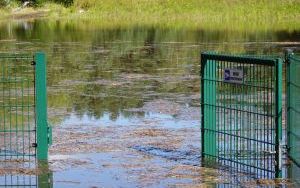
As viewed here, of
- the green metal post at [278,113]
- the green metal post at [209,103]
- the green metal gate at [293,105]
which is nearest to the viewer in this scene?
the green metal post at [278,113]

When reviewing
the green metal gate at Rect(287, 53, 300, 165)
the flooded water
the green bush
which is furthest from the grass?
the green metal gate at Rect(287, 53, 300, 165)

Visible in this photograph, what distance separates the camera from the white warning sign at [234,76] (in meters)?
10.4

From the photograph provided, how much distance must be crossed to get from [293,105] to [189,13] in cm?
5391

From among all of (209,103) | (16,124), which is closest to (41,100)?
(209,103)

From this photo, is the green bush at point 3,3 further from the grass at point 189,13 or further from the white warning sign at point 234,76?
the white warning sign at point 234,76

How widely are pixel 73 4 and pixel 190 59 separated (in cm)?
4899

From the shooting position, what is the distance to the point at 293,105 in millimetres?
10844

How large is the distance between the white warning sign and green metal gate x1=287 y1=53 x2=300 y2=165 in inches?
31.4

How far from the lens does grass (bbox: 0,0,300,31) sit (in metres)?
Answer: 56.1

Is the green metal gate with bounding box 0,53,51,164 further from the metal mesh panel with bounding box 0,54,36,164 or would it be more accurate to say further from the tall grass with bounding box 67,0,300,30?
the tall grass with bounding box 67,0,300,30

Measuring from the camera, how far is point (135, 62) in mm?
29000

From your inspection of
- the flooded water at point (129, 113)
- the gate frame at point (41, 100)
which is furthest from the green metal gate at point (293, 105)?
the gate frame at point (41, 100)

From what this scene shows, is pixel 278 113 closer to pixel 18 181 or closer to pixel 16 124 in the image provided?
pixel 18 181

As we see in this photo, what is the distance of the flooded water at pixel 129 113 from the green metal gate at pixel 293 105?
543 millimetres
